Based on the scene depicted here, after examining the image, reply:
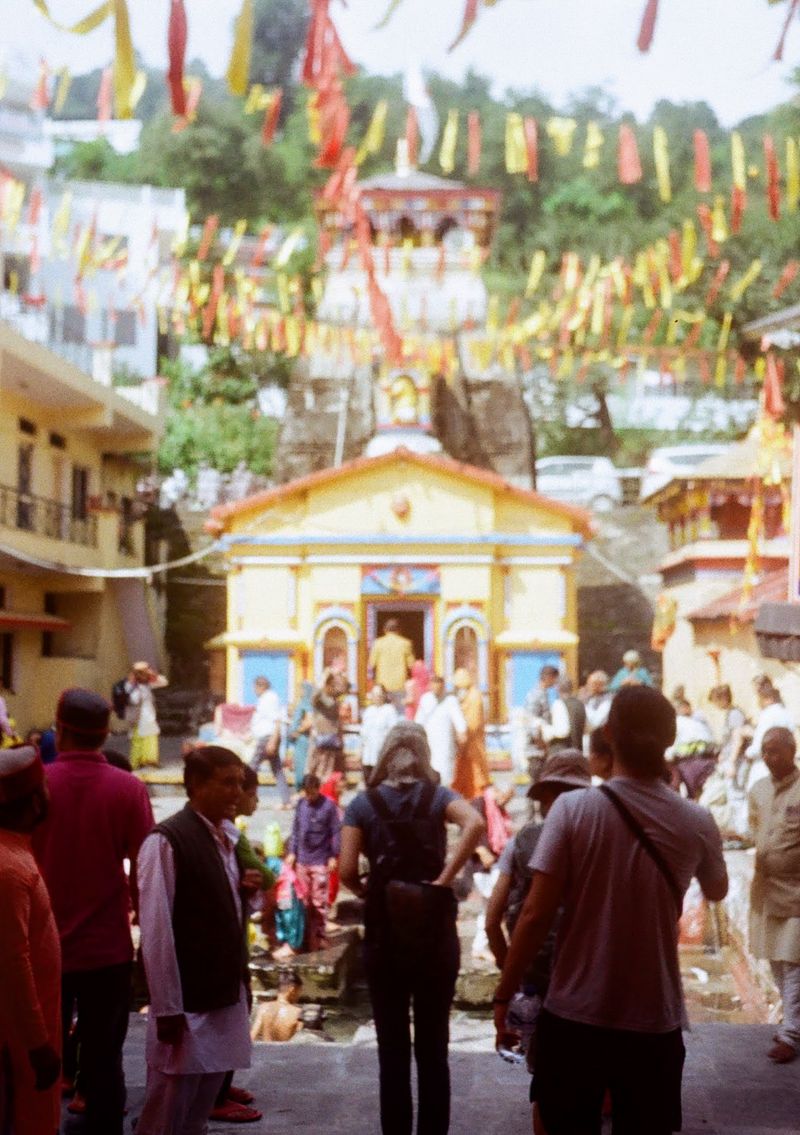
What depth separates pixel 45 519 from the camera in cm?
2447

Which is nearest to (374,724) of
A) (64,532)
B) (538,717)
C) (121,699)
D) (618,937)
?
(538,717)

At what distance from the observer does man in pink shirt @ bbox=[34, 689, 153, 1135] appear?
472 centimetres

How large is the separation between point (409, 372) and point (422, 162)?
90.5ft

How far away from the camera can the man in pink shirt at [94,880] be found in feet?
15.5

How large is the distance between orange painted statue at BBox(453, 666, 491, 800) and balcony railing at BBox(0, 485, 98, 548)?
391 inches

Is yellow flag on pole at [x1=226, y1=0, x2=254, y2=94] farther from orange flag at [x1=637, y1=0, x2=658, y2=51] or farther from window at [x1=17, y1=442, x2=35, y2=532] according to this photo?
window at [x1=17, y1=442, x2=35, y2=532]

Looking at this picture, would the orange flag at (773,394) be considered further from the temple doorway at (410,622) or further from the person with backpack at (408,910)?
the person with backpack at (408,910)

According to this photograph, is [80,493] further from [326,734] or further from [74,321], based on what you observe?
[74,321]

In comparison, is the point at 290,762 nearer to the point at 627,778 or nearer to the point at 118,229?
the point at 627,778

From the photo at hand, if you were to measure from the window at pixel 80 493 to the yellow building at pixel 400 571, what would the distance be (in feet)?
9.33

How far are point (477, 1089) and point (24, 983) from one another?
3.01 meters

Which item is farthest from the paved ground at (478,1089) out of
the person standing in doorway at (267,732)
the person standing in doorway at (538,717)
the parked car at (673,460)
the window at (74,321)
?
the window at (74,321)

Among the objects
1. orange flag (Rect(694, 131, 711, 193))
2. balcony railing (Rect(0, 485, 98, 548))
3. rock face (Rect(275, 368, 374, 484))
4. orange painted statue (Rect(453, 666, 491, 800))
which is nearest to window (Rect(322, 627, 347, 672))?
balcony railing (Rect(0, 485, 98, 548))

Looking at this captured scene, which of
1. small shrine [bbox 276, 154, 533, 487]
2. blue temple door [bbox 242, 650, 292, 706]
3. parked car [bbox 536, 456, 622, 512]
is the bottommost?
blue temple door [bbox 242, 650, 292, 706]
